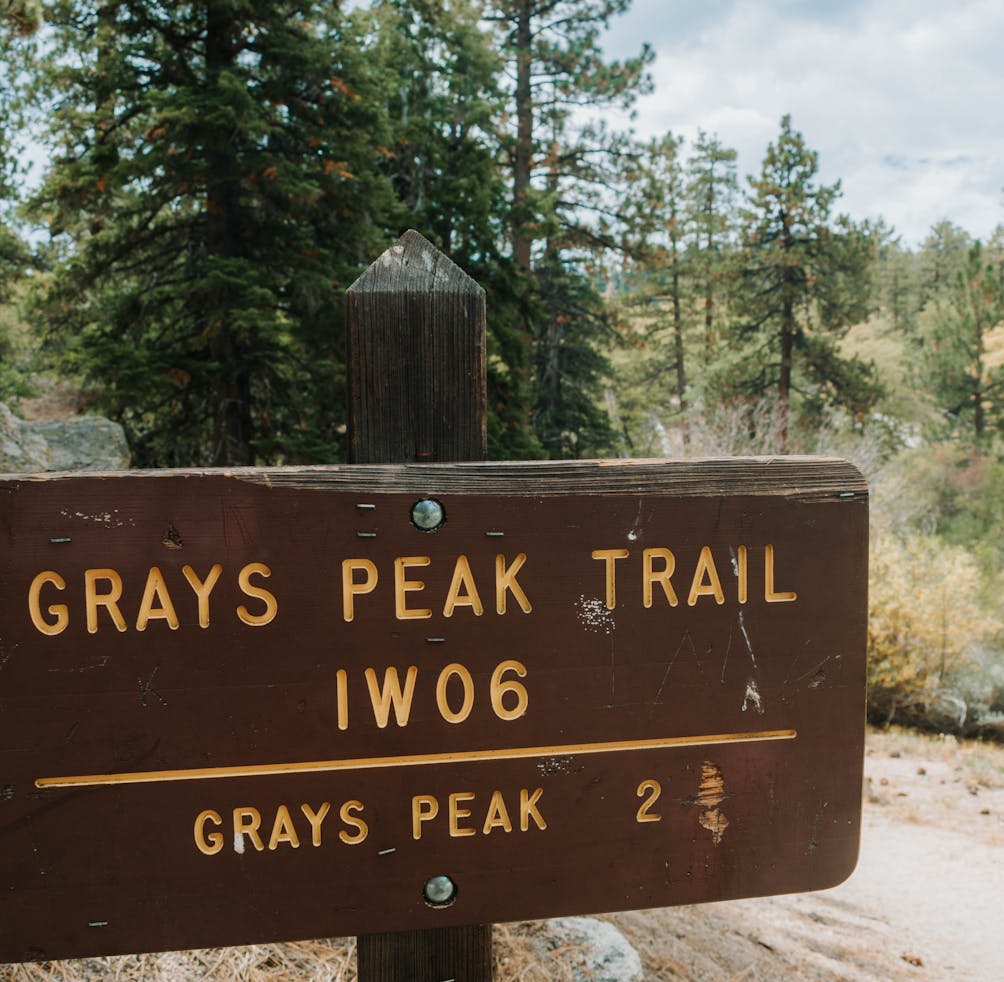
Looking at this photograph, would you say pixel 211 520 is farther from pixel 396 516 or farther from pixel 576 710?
pixel 576 710

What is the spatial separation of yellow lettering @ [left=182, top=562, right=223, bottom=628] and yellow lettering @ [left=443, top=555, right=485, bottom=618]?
1.01 feet

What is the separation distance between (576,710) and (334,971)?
5.73 feet

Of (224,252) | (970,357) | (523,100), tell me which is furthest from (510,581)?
(970,357)

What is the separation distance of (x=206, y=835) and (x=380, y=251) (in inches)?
368

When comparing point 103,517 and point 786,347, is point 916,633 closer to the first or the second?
point 786,347

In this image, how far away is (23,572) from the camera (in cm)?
103

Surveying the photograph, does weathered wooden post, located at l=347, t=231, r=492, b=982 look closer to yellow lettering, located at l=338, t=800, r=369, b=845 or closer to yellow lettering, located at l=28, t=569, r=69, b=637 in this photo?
yellow lettering, located at l=338, t=800, r=369, b=845

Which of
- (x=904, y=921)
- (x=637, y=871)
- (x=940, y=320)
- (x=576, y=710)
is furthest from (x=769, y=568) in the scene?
(x=940, y=320)

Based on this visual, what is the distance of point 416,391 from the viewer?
1.24 metres

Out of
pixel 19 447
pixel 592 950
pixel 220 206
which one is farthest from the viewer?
pixel 220 206

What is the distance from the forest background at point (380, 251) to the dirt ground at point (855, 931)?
16.2 feet

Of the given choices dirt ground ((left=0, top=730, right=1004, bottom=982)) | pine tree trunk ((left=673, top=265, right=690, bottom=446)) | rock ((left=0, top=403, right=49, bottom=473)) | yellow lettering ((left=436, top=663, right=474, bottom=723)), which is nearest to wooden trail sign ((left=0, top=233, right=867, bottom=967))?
yellow lettering ((left=436, top=663, right=474, bottom=723))

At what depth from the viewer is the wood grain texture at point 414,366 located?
1.22 meters

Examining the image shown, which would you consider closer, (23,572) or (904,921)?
(23,572)
